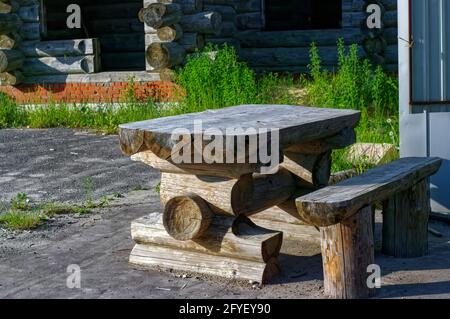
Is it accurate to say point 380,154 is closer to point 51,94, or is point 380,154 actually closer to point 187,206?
point 187,206

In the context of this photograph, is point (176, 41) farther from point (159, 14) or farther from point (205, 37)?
point (205, 37)

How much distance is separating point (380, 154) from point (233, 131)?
300cm

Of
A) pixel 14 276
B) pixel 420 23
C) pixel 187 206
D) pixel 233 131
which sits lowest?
pixel 14 276

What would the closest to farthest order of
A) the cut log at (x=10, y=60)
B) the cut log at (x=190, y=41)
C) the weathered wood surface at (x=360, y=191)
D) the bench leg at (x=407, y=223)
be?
1. the weathered wood surface at (x=360, y=191)
2. the bench leg at (x=407, y=223)
3. the cut log at (x=190, y=41)
4. the cut log at (x=10, y=60)

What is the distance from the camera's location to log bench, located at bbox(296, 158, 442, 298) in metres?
4.52

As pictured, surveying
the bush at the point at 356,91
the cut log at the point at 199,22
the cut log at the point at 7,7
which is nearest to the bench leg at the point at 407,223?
the bush at the point at 356,91

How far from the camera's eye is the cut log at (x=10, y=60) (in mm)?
12148

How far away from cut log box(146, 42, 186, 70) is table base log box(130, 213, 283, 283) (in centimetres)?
591

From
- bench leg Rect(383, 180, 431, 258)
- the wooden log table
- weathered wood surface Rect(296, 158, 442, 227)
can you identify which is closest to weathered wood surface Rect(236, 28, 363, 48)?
weathered wood surface Rect(296, 158, 442, 227)

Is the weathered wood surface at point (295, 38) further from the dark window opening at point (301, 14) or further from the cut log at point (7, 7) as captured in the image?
the cut log at point (7, 7)

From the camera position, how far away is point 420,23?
21.7 feet

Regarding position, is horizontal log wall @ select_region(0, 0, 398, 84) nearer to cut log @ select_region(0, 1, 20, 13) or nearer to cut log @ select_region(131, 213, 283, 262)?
cut log @ select_region(0, 1, 20, 13)

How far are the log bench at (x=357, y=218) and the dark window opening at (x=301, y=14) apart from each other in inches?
414

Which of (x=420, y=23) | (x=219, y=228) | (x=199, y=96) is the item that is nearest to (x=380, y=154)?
(x=420, y=23)
